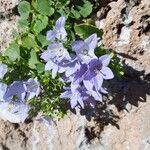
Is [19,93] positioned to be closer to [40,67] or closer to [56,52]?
[40,67]

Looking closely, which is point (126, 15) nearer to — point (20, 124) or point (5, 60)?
point (5, 60)

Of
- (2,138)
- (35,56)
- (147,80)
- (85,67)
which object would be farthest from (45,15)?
(2,138)

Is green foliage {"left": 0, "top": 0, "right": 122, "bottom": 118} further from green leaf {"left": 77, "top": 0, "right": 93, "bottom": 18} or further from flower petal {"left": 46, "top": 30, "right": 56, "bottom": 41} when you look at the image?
flower petal {"left": 46, "top": 30, "right": 56, "bottom": 41}

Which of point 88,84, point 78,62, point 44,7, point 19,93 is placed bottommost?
point 19,93

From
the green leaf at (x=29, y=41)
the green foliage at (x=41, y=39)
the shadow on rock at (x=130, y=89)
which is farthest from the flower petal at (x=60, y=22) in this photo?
the shadow on rock at (x=130, y=89)

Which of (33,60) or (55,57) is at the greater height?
(55,57)

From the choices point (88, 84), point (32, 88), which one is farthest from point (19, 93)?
point (88, 84)

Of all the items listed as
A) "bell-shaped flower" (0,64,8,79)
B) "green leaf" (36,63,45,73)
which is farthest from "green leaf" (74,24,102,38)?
"bell-shaped flower" (0,64,8,79)

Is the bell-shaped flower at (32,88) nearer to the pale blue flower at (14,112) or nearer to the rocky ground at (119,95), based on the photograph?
the pale blue flower at (14,112)
